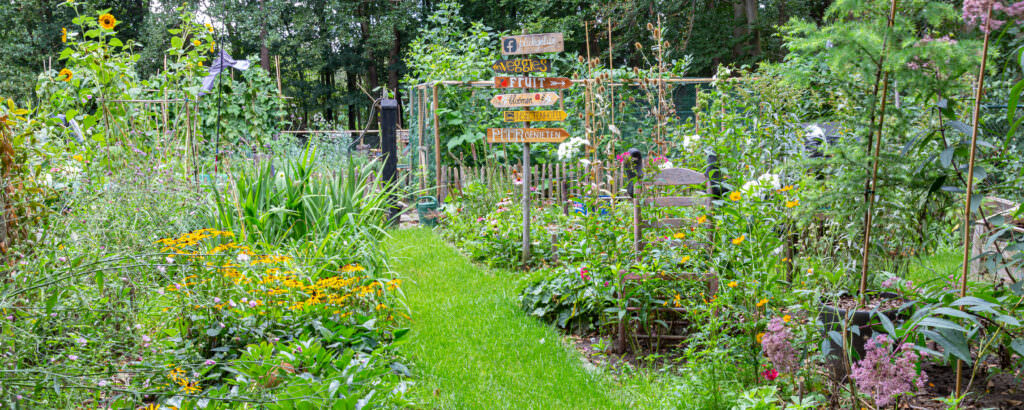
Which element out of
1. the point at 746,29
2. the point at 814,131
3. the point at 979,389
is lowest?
the point at 979,389

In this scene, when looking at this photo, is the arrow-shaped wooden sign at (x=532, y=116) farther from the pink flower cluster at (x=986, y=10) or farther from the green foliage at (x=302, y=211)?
the pink flower cluster at (x=986, y=10)

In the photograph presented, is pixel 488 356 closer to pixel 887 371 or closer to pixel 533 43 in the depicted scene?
pixel 887 371

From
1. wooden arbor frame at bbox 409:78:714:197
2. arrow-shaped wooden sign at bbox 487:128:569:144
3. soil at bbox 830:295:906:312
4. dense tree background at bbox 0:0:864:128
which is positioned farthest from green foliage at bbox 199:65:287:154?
soil at bbox 830:295:906:312

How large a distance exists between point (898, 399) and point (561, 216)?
423 centimetres

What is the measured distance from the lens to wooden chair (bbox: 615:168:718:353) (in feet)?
11.9

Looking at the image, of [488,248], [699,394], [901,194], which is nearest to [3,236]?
[699,394]

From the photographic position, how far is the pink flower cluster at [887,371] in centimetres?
212

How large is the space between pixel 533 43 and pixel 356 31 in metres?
20.9

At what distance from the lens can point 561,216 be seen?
6457mm

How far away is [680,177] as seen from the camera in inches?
157

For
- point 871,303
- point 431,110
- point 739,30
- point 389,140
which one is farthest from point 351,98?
point 871,303

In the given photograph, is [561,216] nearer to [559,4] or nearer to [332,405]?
[332,405]

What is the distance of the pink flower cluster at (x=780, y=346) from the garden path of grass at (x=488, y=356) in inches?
29.8

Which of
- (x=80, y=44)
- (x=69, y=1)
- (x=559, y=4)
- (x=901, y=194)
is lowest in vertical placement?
(x=901, y=194)
